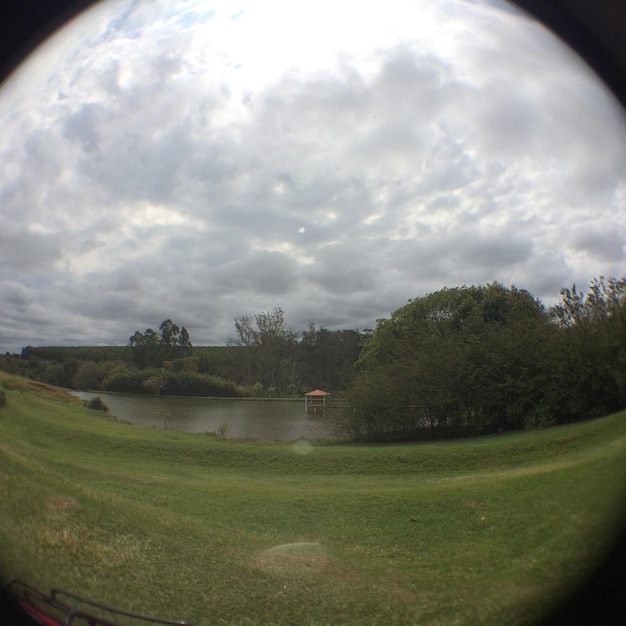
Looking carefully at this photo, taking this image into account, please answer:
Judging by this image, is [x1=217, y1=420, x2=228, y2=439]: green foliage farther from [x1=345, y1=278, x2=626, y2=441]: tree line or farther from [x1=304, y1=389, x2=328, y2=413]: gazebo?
[x1=345, y1=278, x2=626, y2=441]: tree line

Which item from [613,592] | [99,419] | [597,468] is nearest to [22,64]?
[99,419]

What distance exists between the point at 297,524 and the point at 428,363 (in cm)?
109

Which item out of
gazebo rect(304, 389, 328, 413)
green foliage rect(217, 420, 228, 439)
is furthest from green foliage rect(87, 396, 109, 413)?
gazebo rect(304, 389, 328, 413)

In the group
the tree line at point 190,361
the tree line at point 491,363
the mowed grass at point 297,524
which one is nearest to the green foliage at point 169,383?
the tree line at point 190,361

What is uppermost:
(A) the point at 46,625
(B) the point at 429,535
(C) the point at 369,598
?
(B) the point at 429,535

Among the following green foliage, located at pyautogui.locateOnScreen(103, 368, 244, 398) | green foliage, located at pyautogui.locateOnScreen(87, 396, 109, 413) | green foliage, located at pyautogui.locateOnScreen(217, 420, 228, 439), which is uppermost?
green foliage, located at pyautogui.locateOnScreen(103, 368, 244, 398)

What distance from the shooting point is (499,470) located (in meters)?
1.74

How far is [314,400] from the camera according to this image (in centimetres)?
213

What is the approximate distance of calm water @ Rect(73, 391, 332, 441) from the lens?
6.28 feet

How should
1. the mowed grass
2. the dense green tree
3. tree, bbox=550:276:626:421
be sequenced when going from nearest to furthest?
the mowed grass
tree, bbox=550:276:626:421
the dense green tree

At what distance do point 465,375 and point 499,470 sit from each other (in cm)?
52

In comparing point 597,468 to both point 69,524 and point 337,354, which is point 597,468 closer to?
point 337,354

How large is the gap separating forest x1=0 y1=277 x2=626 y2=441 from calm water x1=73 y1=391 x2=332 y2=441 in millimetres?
54

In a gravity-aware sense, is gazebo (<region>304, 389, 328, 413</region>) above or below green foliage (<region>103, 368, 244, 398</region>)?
below
